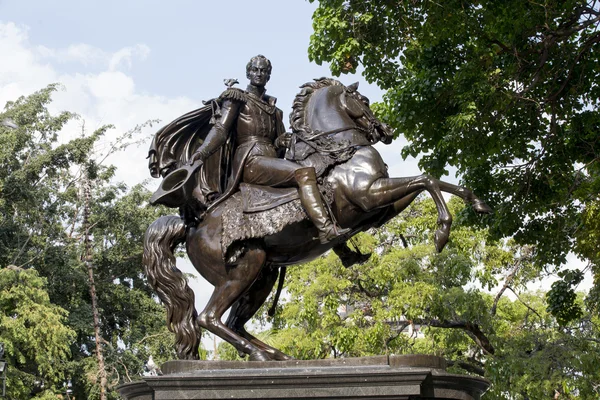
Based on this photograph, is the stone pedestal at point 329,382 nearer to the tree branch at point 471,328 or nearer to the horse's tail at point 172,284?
the horse's tail at point 172,284

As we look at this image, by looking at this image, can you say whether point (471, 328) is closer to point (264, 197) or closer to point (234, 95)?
point (234, 95)

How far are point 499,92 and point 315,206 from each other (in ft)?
21.7

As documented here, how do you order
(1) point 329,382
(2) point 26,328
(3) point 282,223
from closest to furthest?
(1) point 329,382
(3) point 282,223
(2) point 26,328

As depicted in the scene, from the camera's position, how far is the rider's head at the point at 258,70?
25.3ft

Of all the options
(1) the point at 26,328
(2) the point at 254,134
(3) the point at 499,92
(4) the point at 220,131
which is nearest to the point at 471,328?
(3) the point at 499,92

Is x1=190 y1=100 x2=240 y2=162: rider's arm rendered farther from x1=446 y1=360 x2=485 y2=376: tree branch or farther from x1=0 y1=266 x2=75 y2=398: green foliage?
x1=0 y1=266 x2=75 y2=398: green foliage

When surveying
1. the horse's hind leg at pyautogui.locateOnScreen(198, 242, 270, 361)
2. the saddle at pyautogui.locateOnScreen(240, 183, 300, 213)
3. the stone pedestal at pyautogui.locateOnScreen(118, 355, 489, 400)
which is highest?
the saddle at pyautogui.locateOnScreen(240, 183, 300, 213)

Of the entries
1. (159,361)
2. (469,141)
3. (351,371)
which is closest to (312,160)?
(351,371)

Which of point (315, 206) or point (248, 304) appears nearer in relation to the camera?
point (315, 206)

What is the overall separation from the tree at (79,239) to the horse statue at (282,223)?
1680 cm

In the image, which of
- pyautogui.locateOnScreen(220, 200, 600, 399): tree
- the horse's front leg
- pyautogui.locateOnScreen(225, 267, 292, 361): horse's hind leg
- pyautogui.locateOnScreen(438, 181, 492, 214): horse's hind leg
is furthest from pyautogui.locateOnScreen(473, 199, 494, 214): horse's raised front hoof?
pyautogui.locateOnScreen(220, 200, 600, 399): tree

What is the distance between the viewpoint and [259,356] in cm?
675

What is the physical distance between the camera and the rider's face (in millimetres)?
7715

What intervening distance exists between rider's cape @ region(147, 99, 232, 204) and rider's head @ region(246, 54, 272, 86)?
0.38 metres
